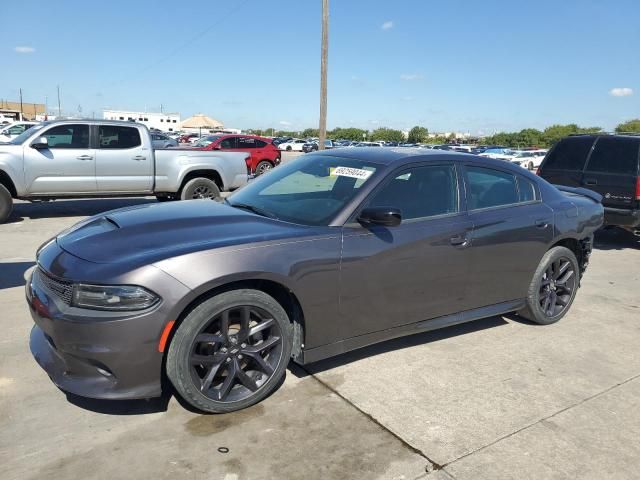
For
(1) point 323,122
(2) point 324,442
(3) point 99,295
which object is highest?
(1) point 323,122

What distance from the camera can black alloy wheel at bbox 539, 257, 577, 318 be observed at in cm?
477

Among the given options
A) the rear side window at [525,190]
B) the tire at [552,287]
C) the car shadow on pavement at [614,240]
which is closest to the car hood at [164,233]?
the rear side window at [525,190]

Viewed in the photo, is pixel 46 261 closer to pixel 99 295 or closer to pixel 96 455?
pixel 99 295

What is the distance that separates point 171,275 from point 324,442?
124 cm

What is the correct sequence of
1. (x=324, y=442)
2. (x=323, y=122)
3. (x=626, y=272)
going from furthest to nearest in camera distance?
(x=323, y=122), (x=626, y=272), (x=324, y=442)

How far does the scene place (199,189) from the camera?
33.9ft

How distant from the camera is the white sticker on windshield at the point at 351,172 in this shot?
376cm

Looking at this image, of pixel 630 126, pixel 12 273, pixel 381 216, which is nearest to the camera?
pixel 381 216

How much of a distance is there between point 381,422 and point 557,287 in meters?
2.69

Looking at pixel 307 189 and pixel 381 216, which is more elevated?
pixel 307 189

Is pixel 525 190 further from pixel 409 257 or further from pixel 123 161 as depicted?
pixel 123 161

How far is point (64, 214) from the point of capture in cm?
1008

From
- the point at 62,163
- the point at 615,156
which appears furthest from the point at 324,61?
the point at 615,156

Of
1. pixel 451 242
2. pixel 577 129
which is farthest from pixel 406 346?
pixel 577 129
